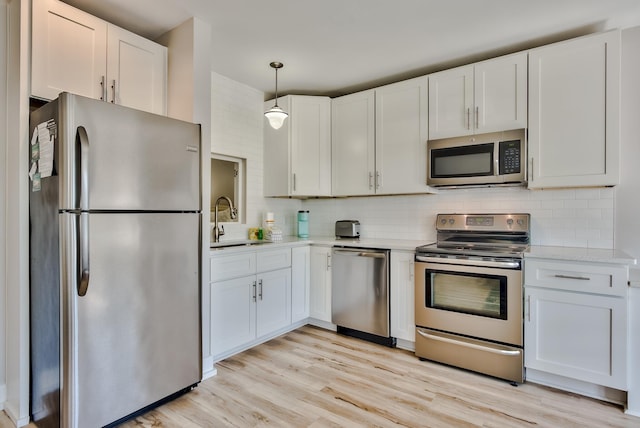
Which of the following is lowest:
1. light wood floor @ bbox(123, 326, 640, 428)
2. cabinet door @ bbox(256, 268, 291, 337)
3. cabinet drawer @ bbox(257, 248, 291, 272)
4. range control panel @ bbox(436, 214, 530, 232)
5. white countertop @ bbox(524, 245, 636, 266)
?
light wood floor @ bbox(123, 326, 640, 428)

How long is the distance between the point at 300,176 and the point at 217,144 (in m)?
0.89

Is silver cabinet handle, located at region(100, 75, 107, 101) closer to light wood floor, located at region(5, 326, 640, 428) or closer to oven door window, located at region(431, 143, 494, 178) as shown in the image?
light wood floor, located at region(5, 326, 640, 428)

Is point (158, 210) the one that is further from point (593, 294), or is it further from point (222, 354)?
point (593, 294)

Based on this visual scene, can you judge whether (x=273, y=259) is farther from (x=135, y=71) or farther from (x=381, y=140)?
(x=135, y=71)

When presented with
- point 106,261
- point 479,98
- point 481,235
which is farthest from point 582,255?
point 106,261

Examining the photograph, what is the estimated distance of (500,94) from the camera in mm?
2771

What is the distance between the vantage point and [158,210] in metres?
2.08

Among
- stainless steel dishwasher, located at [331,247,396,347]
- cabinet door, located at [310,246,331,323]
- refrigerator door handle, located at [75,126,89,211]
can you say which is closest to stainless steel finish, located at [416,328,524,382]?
stainless steel dishwasher, located at [331,247,396,347]

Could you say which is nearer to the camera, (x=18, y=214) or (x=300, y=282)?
(x=18, y=214)

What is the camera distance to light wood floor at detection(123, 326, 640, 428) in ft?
6.56

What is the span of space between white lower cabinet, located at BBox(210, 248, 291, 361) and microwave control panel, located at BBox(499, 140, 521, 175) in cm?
200

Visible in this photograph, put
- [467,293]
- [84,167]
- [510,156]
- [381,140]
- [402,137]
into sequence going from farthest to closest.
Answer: [381,140] < [402,137] < [510,156] < [467,293] < [84,167]

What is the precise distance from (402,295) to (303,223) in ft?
4.85

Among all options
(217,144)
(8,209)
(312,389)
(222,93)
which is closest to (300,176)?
(217,144)
